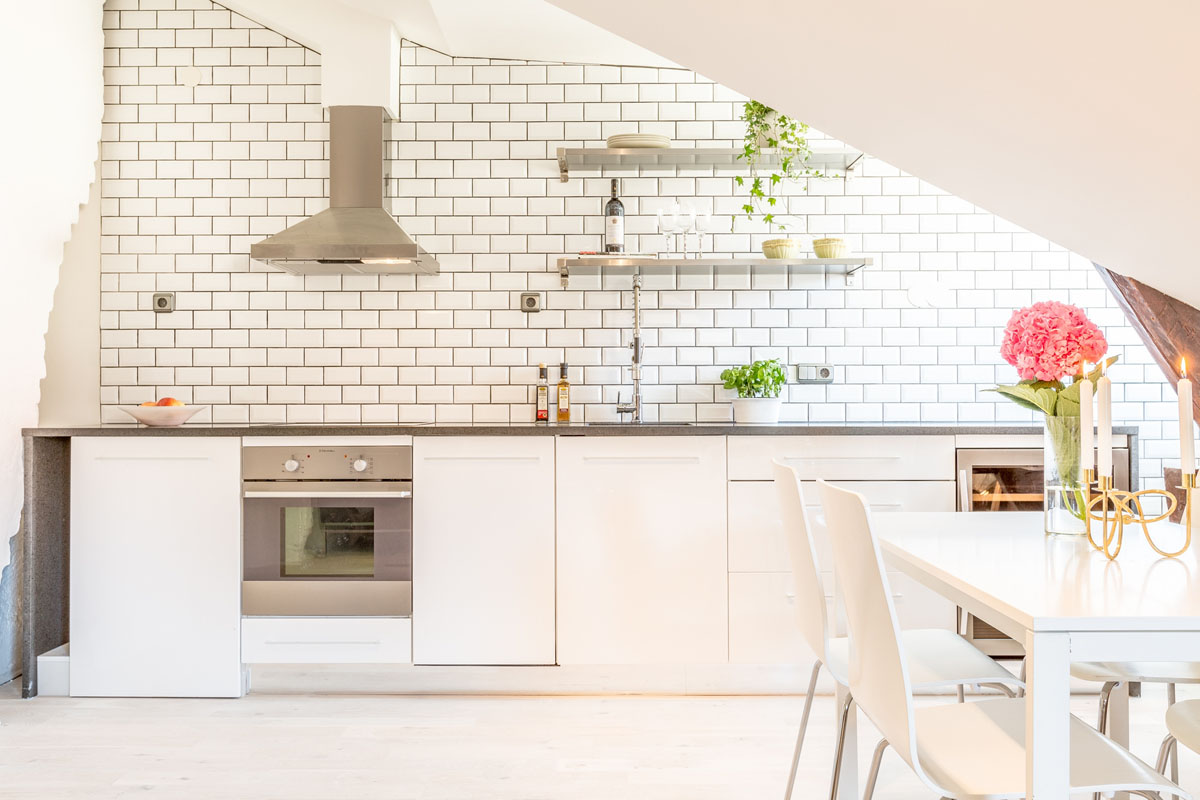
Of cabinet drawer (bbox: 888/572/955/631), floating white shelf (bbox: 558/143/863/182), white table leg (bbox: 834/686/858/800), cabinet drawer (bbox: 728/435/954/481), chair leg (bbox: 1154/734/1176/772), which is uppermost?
floating white shelf (bbox: 558/143/863/182)

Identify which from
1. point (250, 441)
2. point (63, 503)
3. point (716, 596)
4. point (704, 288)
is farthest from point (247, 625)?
point (704, 288)

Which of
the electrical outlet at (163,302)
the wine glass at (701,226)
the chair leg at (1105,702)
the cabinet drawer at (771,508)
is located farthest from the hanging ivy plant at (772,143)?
the electrical outlet at (163,302)

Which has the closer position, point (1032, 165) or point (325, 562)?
point (1032, 165)

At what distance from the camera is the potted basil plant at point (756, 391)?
351cm

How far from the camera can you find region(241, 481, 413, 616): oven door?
3.15 meters

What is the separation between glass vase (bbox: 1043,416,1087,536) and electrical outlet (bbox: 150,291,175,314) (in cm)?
341

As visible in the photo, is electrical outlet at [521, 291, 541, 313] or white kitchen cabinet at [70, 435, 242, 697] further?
electrical outlet at [521, 291, 541, 313]

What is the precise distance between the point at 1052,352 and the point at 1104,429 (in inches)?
9.1

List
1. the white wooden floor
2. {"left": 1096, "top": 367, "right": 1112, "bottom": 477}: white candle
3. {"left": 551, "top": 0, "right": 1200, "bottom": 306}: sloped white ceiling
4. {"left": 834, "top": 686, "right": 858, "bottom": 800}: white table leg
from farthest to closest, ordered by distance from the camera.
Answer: the white wooden floor < {"left": 834, "top": 686, "right": 858, "bottom": 800}: white table leg < {"left": 1096, "top": 367, "right": 1112, "bottom": 477}: white candle < {"left": 551, "top": 0, "right": 1200, "bottom": 306}: sloped white ceiling

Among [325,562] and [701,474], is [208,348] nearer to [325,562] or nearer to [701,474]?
[325,562]

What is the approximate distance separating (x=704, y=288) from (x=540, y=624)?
157cm

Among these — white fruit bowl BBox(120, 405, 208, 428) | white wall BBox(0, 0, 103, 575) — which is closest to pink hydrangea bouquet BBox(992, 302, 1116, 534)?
white fruit bowl BBox(120, 405, 208, 428)

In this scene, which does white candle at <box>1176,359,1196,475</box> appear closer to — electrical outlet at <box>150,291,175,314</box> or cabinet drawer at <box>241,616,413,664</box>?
cabinet drawer at <box>241,616,413,664</box>

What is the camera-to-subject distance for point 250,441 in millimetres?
3158
